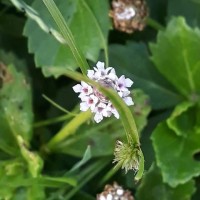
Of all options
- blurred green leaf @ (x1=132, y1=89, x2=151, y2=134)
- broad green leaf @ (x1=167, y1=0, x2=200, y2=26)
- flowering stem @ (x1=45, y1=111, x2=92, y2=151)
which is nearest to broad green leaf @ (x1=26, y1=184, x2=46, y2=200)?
flowering stem @ (x1=45, y1=111, x2=92, y2=151)

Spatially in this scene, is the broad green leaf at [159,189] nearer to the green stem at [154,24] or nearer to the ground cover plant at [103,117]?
the ground cover plant at [103,117]

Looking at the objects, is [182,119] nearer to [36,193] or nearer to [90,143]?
[90,143]

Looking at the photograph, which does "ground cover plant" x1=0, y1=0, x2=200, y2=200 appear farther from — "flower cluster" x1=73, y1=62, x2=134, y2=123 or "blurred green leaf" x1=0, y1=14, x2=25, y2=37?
"flower cluster" x1=73, y1=62, x2=134, y2=123

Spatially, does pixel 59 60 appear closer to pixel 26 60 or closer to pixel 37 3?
pixel 37 3

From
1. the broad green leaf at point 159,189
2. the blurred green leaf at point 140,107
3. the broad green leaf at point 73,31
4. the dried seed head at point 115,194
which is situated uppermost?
the broad green leaf at point 73,31

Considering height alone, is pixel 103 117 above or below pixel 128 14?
Result: below

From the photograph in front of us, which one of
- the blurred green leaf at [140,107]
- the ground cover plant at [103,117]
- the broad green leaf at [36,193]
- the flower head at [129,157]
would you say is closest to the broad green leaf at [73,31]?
the ground cover plant at [103,117]

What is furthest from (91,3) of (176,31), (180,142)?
(180,142)

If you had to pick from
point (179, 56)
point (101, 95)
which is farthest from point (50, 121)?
point (101, 95)
